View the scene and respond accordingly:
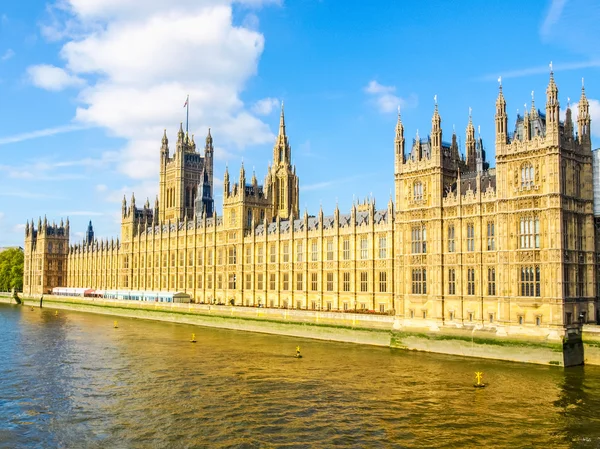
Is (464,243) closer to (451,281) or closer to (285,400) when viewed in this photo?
(451,281)

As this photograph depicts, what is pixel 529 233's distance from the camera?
60844mm

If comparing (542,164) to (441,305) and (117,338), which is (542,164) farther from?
(117,338)

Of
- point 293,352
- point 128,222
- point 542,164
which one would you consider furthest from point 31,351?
point 128,222

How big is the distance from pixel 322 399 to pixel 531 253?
2769 cm

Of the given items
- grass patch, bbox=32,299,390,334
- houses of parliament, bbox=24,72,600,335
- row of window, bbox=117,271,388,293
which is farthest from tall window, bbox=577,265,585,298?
row of window, bbox=117,271,388,293

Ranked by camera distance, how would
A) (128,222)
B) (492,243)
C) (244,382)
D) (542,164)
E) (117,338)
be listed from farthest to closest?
1. (128,222)
2. (117,338)
3. (492,243)
4. (542,164)
5. (244,382)

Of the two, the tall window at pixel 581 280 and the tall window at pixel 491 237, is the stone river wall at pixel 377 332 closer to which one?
the tall window at pixel 581 280

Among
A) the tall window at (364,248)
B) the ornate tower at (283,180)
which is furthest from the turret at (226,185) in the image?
the tall window at (364,248)

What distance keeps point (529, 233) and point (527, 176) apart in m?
5.70

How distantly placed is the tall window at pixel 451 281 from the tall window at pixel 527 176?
1257cm

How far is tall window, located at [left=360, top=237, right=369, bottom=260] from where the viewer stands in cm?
8944

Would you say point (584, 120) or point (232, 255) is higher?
point (584, 120)

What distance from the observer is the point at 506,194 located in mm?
62781

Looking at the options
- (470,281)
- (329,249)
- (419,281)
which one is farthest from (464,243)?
(329,249)
